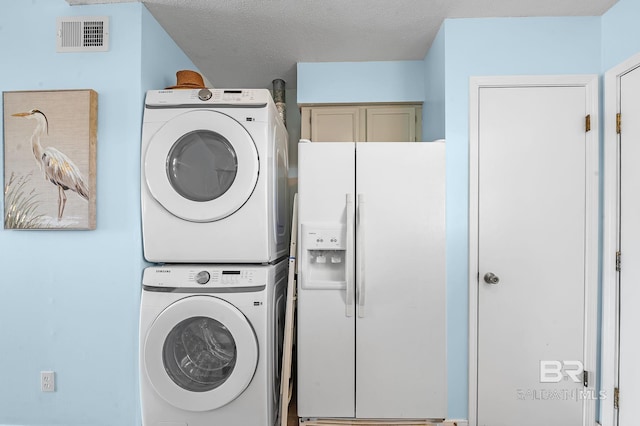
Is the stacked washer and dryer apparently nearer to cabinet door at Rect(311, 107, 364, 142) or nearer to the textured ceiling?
the textured ceiling

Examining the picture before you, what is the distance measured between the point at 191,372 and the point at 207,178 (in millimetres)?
1070

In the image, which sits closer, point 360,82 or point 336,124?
point 360,82

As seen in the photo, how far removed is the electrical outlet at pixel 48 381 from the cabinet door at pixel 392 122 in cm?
267

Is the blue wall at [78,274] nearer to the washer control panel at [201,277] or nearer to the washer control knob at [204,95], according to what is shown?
the washer control panel at [201,277]

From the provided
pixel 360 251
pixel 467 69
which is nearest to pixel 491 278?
pixel 360 251

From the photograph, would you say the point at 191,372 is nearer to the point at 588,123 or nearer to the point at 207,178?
the point at 207,178

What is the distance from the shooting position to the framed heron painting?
1921 mm

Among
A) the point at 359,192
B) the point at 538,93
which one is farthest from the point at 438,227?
the point at 538,93

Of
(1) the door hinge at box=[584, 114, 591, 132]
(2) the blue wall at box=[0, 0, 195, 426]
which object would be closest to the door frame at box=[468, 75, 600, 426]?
(1) the door hinge at box=[584, 114, 591, 132]

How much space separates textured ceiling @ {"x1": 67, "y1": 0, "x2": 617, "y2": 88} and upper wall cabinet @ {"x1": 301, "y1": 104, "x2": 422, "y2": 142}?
0.38 meters

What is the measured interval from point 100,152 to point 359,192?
4.92ft

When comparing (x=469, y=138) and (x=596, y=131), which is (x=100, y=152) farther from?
(x=596, y=131)

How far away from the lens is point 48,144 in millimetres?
1922

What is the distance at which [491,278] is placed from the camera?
212cm
